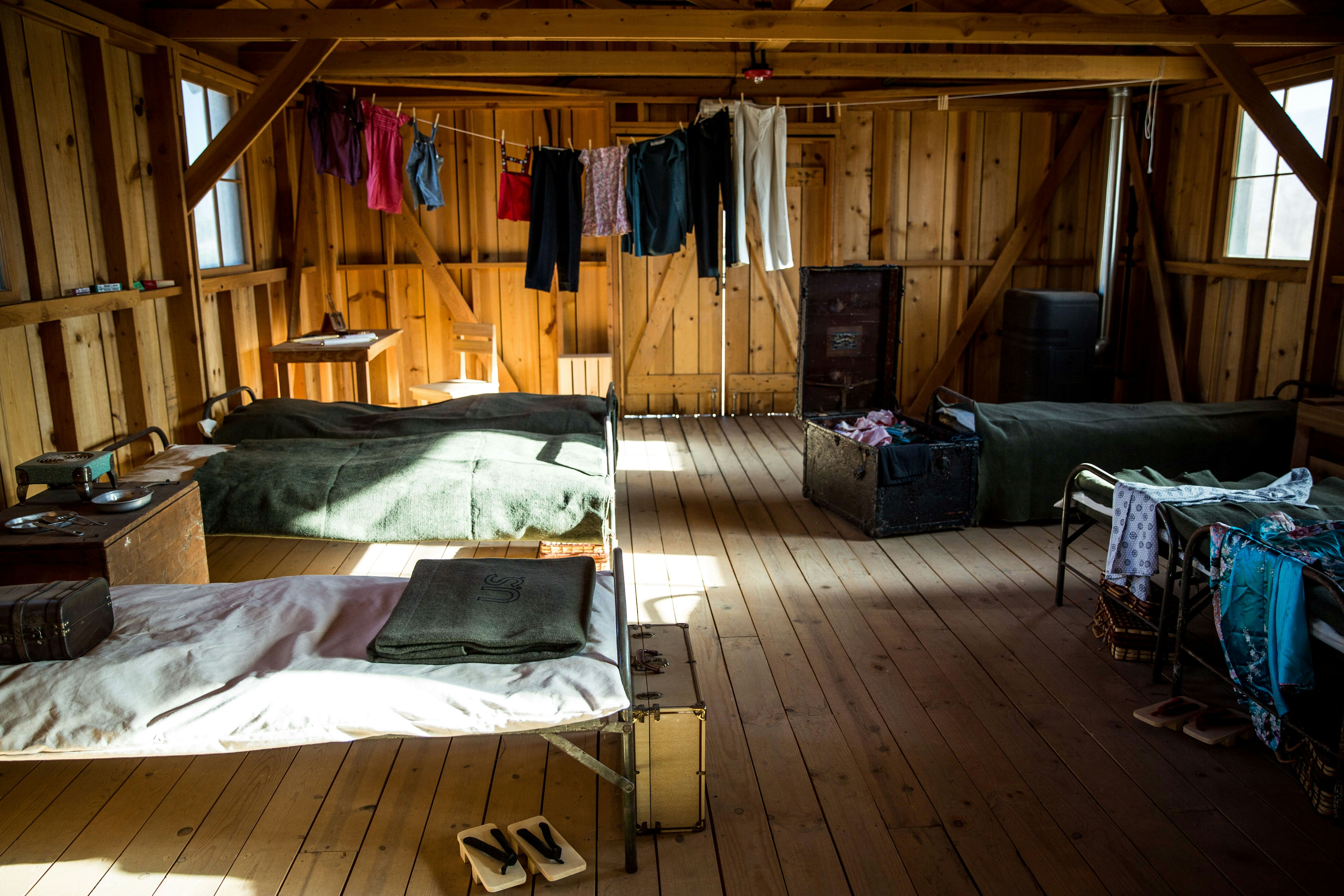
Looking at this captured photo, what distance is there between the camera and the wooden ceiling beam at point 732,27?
16.6ft

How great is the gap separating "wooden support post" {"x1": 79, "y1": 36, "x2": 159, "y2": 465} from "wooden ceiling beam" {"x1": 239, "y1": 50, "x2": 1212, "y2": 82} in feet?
6.10

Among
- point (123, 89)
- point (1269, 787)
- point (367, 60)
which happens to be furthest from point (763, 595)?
point (367, 60)

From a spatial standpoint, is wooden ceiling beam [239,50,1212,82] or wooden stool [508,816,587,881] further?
wooden ceiling beam [239,50,1212,82]

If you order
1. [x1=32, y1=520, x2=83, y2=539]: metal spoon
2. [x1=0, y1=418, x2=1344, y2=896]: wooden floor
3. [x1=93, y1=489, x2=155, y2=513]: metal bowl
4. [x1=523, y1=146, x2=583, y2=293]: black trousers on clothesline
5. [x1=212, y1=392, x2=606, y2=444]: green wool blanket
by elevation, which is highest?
[x1=523, y1=146, x2=583, y2=293]: black trousers on clothesline

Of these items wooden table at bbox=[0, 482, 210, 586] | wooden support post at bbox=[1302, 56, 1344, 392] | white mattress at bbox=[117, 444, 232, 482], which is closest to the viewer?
wooden table at bbox=[0, 482, 210, 586]

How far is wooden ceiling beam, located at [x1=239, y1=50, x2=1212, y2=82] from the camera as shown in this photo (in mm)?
6172

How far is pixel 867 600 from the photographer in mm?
4430

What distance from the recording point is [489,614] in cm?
266

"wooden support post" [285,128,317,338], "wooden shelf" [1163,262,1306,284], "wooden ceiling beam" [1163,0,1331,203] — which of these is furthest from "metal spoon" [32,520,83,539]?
"wooden shelf" [1163,262,1306,284]

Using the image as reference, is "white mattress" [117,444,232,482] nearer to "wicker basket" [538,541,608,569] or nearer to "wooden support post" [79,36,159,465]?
"wooden support post" [79,36,159,465]

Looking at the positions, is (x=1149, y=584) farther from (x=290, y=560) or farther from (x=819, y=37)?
(x=290, y=560)

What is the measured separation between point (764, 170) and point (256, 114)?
3.11m

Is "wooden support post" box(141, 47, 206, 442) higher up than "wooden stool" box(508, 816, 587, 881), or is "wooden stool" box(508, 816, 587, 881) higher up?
"wooden support post" box(141, 47, 206, 442)

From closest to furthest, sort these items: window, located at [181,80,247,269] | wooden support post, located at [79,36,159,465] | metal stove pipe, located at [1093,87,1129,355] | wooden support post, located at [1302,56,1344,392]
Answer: wooden support post, located at [79,36,159,465], wooden support post, located at [1302,56,1344,392], window, located at [181,80,247,269], metal stove pipe, located at [1093,87,1129,355]
